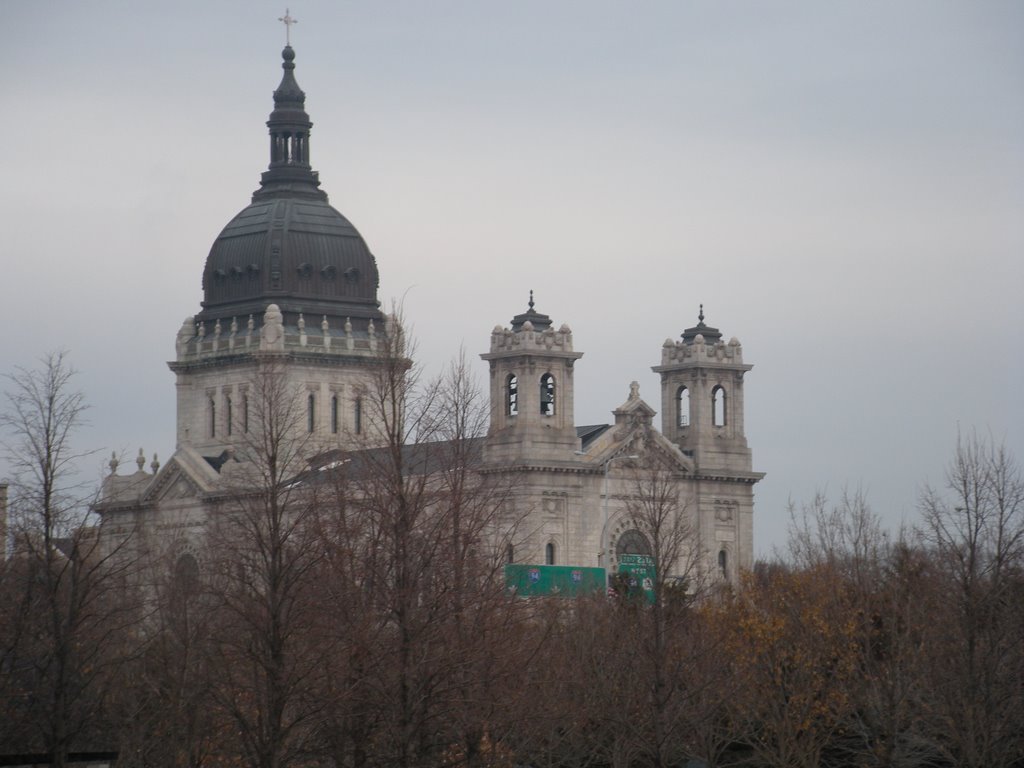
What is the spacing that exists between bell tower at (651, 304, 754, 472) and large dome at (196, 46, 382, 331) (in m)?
20.9

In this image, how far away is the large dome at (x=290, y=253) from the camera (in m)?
150

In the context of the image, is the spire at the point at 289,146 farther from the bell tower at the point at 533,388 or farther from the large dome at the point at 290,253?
the bell tower at the point at 533,388

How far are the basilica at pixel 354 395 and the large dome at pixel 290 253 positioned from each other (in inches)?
3.4

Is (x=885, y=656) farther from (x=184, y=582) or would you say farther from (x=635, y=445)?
(x=635, y=445)

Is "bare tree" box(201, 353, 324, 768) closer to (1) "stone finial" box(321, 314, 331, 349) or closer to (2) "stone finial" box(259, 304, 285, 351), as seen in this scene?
(2) "stone finial" box(259, 304, 285, 351)

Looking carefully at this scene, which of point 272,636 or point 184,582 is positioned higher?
point 184,582

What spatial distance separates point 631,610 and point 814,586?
251 inches

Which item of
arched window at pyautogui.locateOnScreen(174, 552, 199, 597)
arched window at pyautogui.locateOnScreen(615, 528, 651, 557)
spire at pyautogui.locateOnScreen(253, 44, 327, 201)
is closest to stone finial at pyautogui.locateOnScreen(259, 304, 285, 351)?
spire at pyautogui.locateOnScreen(253, 44, 327, 201)

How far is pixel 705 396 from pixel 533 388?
44.4 feet

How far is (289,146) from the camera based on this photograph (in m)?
154

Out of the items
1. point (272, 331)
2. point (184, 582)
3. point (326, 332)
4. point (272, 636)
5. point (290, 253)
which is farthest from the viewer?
point (290, 253)

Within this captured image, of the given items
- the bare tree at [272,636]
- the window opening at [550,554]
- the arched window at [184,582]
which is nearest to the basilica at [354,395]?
the window opening at [550,554]

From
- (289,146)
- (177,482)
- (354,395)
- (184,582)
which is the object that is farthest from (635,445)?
(184,582)

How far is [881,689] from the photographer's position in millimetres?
64812
